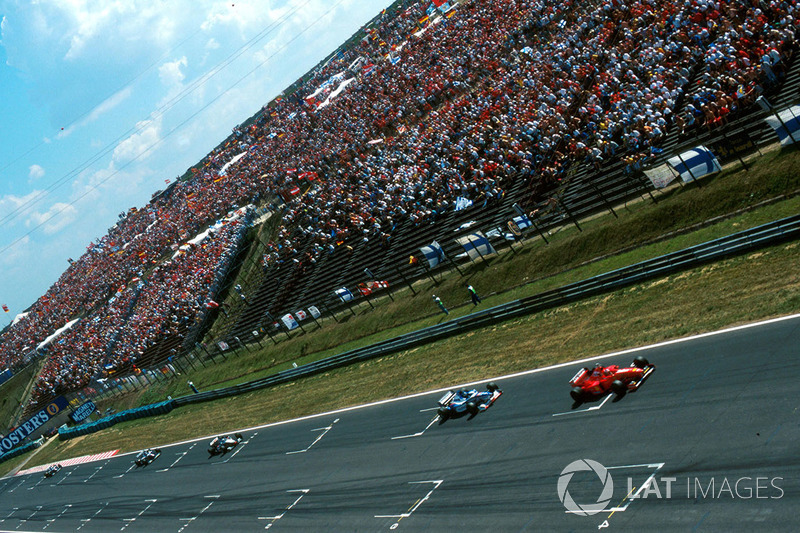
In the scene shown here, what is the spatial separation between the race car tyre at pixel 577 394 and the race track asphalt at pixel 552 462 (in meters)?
0.56

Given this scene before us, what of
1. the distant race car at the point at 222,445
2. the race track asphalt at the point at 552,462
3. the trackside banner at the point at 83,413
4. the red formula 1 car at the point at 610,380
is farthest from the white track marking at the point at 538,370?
the trackside banner at the point at 83,413

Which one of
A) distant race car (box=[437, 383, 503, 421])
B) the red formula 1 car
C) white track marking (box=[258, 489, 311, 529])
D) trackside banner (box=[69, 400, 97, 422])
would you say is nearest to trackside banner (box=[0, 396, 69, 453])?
trackside banner (box=[69, 400, 97, 422])

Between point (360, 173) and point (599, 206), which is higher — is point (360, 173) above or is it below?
above

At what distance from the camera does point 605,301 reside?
105ft

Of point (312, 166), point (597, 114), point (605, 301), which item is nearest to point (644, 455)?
point (605, 301)

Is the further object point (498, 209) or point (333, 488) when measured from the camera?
point (498, 209)

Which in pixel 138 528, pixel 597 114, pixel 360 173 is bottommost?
pixel 138 528

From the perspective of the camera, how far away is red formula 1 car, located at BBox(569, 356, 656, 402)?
2327cm

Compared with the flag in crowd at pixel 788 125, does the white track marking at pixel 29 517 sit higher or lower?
higher

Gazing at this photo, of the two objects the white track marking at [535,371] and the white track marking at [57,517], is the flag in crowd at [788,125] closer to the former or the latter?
the white track marking at [535,371]

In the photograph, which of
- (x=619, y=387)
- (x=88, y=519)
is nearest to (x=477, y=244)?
(x=619, y=387)

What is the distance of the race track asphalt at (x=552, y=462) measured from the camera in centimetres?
1675

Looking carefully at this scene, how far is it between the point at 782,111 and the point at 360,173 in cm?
3774

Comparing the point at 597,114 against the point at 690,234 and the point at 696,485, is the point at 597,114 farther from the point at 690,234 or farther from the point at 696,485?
the point at 696,485
